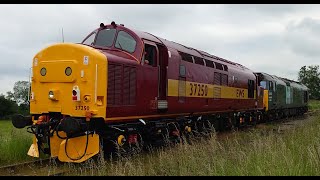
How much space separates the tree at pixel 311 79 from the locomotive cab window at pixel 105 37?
3539 inches

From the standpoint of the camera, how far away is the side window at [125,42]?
10.2 meters

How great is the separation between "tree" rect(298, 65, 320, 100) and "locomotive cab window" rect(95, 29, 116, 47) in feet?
295

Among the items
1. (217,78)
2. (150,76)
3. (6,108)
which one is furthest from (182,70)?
(6,108)

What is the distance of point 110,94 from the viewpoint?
29.2 ft

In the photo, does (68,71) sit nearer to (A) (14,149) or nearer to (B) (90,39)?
(B) (90,39)

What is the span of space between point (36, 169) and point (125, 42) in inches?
151

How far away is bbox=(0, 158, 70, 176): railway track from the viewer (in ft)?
26.4

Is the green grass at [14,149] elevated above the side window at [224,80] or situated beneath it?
situated beneath

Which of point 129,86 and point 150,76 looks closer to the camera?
point 129,86

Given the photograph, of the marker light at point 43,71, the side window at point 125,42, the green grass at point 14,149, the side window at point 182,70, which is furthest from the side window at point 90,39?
the green grass at point 14,149

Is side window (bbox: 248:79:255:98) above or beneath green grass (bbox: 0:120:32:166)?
above

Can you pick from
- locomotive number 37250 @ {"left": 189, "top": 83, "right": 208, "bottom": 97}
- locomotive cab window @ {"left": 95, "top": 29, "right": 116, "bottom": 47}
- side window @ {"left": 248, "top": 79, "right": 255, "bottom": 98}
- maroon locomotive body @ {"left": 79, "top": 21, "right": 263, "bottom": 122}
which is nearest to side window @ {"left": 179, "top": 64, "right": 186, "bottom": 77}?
maroon locomotive body @ {"left": 79, "top": 21, "right": 263, "bottom": 122}

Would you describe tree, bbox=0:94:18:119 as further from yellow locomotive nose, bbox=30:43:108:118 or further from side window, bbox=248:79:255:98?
yellow locomotive nose, bbox=30:43:108:118

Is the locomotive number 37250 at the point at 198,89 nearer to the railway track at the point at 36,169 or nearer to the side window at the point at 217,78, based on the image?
the side window at the point at 217,78
